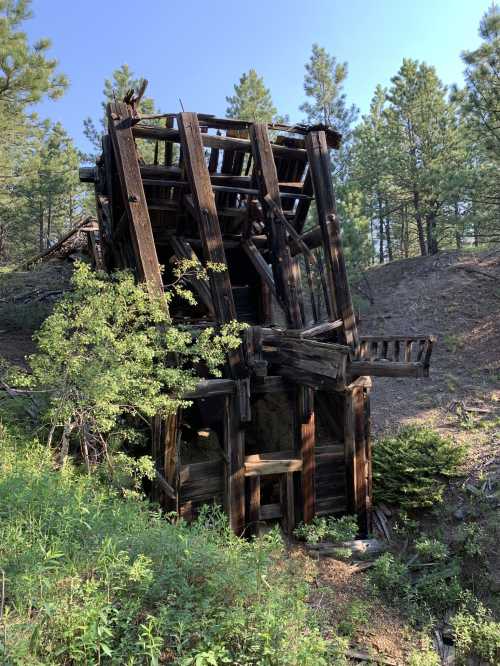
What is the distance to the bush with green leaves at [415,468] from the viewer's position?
782 cm

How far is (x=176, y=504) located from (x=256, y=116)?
17.1m

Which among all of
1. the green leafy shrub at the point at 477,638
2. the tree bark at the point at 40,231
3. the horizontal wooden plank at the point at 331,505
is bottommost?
the green leafy shrub at the point at 477,638

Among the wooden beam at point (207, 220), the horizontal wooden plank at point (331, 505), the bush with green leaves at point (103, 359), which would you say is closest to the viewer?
the bush with green leaves at point (103, 359)

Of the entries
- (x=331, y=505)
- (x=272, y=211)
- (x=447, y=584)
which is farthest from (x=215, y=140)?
(x=447, y=584)

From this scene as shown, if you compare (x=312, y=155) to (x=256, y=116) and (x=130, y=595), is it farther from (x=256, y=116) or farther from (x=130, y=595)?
(x=256, y=116)

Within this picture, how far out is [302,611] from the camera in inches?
143

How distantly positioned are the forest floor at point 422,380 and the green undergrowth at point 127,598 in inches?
70.0

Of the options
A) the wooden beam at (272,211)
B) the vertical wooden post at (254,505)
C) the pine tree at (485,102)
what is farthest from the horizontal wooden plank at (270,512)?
the pine tree at (485,102)

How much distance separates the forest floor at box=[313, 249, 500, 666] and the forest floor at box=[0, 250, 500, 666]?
0.06ft

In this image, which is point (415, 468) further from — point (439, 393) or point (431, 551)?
point (439, 393)

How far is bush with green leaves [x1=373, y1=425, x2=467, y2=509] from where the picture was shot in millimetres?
7820

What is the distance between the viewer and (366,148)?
20109mm

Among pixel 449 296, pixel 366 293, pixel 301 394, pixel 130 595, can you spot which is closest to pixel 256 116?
pixel 366 293

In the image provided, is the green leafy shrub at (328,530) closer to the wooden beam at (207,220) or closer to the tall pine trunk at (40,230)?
the wooden beam at (207,220)
